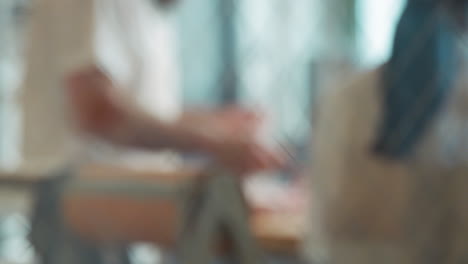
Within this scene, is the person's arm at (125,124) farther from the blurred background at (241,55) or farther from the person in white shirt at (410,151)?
the blurred background at (241,55)

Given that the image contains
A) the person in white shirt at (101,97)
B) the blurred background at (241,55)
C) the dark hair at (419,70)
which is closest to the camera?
the dark hair at (419,70)

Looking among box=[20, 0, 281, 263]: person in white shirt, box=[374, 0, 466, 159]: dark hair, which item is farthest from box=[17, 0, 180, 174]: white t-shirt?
box=[374, 0, 466, 159]: dark hair

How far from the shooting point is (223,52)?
86 cm

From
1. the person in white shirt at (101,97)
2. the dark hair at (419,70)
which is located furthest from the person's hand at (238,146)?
the dark hair at (419,70)

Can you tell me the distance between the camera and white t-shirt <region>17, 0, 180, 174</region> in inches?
20.6

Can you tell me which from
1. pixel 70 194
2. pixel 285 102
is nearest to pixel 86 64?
pixel 70 194

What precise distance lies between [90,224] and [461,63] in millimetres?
217

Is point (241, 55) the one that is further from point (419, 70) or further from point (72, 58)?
point (419, 70)

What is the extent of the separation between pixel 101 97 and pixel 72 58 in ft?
0.13

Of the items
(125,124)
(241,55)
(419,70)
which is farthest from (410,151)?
(241,55)

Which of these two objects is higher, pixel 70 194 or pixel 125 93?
pixel 125 93

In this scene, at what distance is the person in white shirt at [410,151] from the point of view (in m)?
0.36

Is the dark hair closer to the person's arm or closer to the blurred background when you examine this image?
the person's arm

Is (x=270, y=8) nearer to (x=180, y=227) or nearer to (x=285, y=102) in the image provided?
(x=285, y=102)
